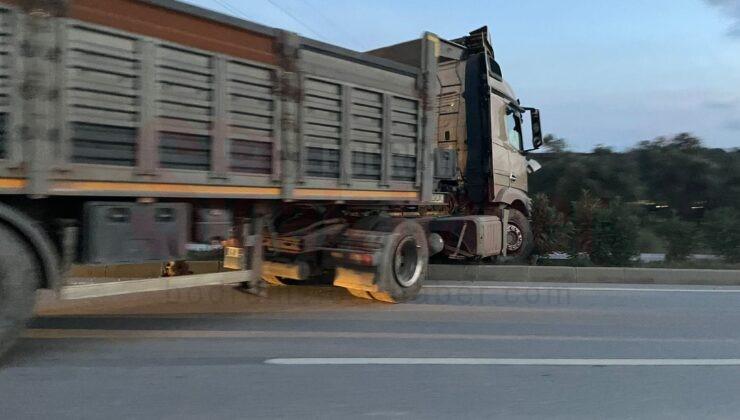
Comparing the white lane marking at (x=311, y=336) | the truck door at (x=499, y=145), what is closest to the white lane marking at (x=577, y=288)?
the truck door at (x=499, y=145)

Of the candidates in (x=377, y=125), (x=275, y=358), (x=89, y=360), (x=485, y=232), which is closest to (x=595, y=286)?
(x=485, y=232)

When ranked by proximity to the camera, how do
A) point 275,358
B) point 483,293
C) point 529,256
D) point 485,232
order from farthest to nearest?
point 529,256 < point 485,232 < point 483,293 < point 275,358

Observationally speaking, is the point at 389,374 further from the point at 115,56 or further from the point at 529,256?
the point at 529,256

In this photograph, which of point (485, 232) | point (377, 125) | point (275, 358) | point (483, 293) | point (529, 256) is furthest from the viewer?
point (529, 256)

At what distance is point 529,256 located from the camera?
11.1 meters

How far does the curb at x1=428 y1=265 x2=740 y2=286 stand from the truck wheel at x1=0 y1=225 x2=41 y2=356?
638cm

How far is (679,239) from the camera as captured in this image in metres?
12.0

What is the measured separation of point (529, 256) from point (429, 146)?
185 inches

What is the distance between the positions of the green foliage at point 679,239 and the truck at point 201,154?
21.1 ft

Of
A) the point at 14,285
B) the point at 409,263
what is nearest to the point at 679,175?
the point at 409,263

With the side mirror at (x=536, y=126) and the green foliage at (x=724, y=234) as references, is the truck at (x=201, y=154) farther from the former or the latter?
the green foliage at (x=724, y=234)

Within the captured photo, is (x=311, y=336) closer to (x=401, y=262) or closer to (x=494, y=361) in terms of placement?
(x=494, y=361)

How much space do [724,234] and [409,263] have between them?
805 cm

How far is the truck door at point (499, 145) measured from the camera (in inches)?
366
